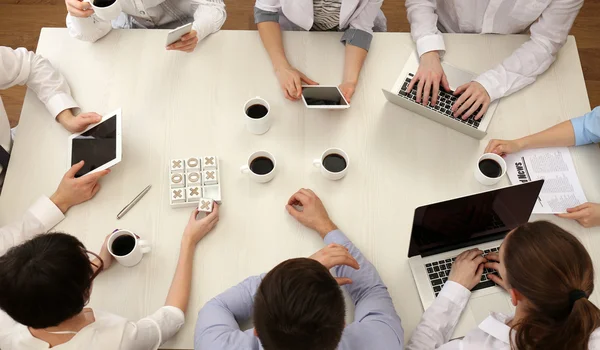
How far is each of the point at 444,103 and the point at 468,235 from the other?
0.45 meters

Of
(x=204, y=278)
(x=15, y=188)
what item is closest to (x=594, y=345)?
(x=204, y=278)

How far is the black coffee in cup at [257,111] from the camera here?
151cm

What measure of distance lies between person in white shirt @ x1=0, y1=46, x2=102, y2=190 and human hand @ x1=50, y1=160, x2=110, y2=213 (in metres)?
0.18

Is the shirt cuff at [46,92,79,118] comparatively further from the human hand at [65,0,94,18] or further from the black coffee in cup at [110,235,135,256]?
the black coffee in cup at [110,235,135,256]

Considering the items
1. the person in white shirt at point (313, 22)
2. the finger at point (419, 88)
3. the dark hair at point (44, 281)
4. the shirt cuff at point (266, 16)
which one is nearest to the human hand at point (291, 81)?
the person in white shirt at point (313, 22)

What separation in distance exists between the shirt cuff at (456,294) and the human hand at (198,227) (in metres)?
0.64

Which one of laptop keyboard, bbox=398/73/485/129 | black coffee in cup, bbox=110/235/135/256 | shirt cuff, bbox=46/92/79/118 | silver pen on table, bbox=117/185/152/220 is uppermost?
laptop keyboard, bbox=398/73/485/129

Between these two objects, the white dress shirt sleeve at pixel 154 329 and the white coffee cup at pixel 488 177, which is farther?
the white coffee cup at pixel 488 177

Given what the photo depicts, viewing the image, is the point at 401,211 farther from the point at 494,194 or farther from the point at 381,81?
the point at 381,81

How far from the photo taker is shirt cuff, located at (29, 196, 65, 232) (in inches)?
53.6

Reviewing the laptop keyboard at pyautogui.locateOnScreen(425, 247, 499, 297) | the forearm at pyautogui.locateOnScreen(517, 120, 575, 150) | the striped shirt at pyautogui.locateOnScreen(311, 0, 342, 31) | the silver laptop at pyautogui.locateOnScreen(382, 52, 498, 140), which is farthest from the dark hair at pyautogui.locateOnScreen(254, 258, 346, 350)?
the striped shirt at pyautogui.locateOnScreen(311, 0, 342, 31)

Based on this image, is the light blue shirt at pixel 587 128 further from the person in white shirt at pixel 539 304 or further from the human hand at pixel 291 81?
the human hand at pixel 291 81

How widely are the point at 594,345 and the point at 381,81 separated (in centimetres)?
96

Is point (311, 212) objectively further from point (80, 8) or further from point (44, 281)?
point (80, 8)
